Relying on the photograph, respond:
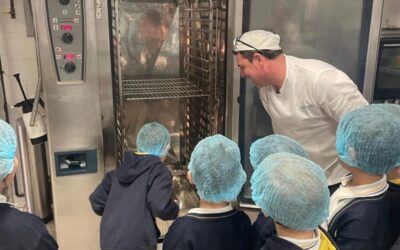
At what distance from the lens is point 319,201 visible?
1124 millimetres

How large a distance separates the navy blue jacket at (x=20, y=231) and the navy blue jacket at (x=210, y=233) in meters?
0.43

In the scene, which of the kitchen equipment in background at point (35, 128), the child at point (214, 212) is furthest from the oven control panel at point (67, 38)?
the child at point (214, 212)

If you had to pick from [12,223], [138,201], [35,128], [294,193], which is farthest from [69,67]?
[294,193]

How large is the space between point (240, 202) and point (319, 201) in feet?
4.16

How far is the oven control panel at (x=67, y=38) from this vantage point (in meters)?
1.99

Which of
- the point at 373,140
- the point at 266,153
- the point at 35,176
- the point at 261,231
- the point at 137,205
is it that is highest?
the point at 373,140

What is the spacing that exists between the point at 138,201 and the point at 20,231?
0.61m

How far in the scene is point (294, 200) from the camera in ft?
3.64

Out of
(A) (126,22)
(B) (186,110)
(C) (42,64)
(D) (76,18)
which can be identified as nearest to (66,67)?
(C) (42,64)

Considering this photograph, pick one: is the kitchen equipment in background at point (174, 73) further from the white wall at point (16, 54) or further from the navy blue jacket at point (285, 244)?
the navy blue jacket at point (285, 244)

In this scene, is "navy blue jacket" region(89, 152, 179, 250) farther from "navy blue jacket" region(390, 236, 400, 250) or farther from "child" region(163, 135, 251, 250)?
"navy blue jacket" region(390, 236, 400, 250)

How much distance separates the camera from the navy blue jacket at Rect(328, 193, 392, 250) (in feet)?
4.34

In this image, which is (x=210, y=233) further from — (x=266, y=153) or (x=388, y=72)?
(x=388, y=72)

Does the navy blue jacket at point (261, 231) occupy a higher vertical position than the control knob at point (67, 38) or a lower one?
lower
